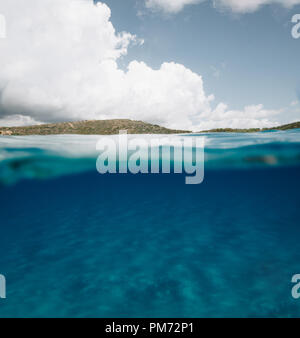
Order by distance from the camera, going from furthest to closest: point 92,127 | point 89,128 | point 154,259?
point 92,127 → point 89,128 → point 154,259

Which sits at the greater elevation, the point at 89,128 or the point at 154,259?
the point at 89,128

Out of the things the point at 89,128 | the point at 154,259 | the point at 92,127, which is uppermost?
the point at 92,127

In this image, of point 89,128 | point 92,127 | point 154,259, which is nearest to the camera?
point 154,259

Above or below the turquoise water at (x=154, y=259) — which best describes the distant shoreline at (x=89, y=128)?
above

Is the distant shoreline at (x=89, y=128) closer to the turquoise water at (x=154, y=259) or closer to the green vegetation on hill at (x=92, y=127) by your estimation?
the green vegetation on hill at (x=92, y=127)

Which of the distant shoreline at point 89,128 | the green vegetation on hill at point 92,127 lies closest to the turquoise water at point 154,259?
the distant shoreline at point 89,128

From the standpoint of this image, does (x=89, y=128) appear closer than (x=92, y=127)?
Yes

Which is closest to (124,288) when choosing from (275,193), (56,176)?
(56,176)

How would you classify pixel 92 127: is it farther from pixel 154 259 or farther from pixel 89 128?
pixel 154 259

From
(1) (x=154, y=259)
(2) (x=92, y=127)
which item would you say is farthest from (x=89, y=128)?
(1) (x=154, y=259)

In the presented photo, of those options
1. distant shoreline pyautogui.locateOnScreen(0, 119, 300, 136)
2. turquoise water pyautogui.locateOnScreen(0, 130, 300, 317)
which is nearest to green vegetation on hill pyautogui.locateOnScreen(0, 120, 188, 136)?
distant shoreline pyautogui.locateOnScreen(0, 119, 300, 136)

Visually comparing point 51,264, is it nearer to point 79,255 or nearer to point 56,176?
point 79,255

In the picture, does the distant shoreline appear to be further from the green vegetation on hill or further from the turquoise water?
the turquoise water
